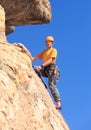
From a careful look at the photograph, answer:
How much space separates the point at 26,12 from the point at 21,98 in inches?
513

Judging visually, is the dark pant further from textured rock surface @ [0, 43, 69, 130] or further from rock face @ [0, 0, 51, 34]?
rock face @ [0, 0, 51, 34]

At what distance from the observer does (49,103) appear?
45.6 feet

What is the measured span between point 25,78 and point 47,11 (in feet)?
41.8

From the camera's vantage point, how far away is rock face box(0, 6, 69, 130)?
1084 cm

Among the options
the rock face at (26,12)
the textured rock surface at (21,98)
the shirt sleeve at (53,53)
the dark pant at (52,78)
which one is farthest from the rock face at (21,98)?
the rock face at (26,12)

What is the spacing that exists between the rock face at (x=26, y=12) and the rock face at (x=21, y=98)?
28.4 feet

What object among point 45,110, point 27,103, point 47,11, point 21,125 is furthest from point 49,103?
point 47,11

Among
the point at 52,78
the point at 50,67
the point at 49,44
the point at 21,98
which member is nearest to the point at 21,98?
the point at 21,98

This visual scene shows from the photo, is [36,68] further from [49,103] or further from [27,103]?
[27,103]

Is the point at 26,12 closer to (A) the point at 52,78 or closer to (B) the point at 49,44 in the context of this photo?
(B) the point at 49,44

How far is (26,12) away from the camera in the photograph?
24250 millimetres

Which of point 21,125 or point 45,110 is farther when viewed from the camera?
point 45,110

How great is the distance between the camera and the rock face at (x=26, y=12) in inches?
927

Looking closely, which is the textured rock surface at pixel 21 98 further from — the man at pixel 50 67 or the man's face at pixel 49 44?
the man's face at pixel 49 44
